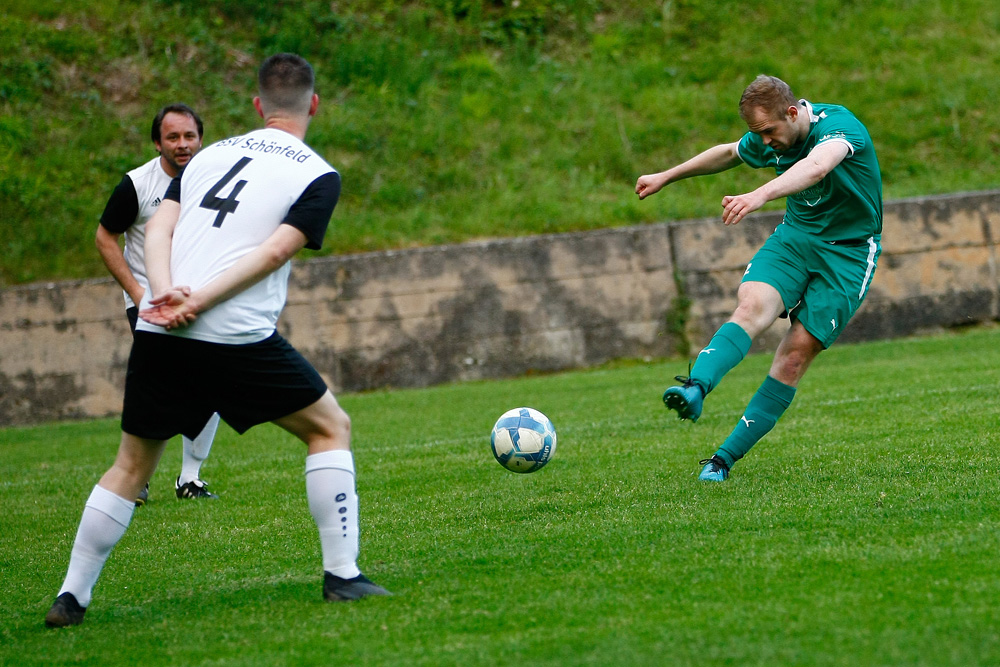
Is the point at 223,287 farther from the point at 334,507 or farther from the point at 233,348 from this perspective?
the point at 334,507

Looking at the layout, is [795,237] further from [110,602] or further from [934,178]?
[934,178]

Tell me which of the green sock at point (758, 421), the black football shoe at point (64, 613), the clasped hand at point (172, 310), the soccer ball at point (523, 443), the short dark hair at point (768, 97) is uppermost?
the short dark hair at point (768, 97)

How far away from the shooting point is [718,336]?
5.38m

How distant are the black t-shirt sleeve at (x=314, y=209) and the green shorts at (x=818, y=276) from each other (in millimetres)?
2657

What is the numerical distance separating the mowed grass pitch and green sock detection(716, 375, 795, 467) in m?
0.14

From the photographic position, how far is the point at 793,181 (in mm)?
4895

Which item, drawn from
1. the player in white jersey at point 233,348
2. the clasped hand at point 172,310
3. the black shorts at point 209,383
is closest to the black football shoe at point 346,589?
the player in white jersey at point 233,348

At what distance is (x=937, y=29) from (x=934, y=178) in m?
4.13

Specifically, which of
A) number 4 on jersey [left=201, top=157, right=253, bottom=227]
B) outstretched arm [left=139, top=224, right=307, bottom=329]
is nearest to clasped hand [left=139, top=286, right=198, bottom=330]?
outstretched arm [left=139, top=224, right=307, bottom=329]

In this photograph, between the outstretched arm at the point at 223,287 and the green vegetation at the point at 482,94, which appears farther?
the green vegetation at the point at 482,94

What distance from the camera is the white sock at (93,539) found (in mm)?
3672

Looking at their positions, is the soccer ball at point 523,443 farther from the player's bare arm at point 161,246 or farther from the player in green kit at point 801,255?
the player's bare arm at point 161,246

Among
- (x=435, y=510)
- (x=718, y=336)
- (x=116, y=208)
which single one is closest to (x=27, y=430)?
(x=116, y=208)

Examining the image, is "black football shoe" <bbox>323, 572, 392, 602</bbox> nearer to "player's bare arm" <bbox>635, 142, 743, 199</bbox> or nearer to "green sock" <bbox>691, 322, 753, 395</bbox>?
"green sock" <bbox>691, 322, 753, 395</bbox>
